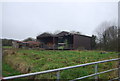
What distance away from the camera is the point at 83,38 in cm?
2733

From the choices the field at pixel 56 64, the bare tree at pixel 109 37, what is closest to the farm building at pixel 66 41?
the bare tree at pixel 109 37

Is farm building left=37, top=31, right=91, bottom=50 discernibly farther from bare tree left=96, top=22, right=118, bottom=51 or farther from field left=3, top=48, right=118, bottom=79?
field left=3, top=48, right=118, bottom=79

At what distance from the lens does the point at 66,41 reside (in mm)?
25594

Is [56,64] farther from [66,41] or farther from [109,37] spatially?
[66,41]

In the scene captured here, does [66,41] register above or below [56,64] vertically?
above

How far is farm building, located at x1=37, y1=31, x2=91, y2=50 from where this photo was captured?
25105 millimetres

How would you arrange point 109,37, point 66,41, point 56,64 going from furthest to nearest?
1. point 66,41
2. point 109,37
3. point 56,64

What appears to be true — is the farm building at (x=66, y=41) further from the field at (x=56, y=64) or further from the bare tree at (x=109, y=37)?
the field at (x=56, y=64)

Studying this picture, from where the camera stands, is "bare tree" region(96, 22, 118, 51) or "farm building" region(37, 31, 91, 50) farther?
"farm building" region(37, 31, 91, 50)

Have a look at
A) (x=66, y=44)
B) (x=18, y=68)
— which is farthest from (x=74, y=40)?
(x=18, y=68)

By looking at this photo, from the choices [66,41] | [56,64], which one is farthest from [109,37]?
[56,64]

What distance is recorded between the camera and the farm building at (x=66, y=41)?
25105 mm

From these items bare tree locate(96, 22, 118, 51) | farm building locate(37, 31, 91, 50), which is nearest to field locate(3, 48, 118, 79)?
bare tree locate(96, 22, 118, 51)

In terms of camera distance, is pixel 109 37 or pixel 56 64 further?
pixel 109 37
